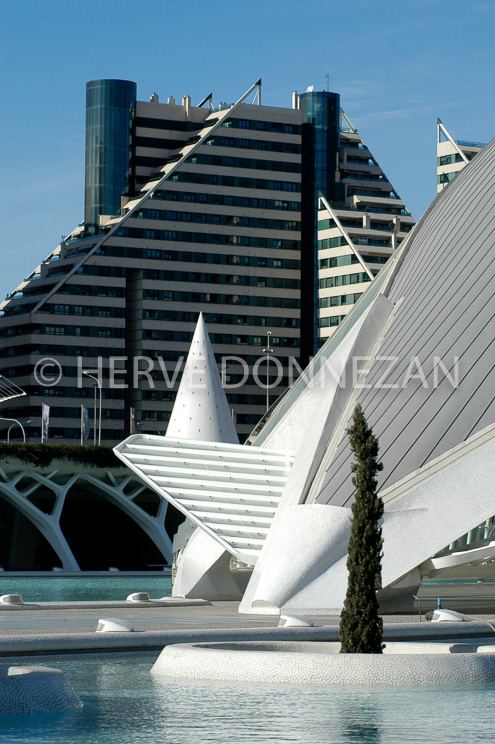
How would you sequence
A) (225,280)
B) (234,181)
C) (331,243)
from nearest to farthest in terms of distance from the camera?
1. (234,181)
2. (331,243)
3. (225,280)

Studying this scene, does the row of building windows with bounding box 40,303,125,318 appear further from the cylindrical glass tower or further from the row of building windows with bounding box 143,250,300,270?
the cylindrical glass tower

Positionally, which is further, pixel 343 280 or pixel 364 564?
pixel 343 280

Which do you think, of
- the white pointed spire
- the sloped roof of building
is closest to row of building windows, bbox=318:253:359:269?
the white pointed spire

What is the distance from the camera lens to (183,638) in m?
18.2

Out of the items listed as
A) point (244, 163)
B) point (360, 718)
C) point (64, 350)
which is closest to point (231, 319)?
point (244, 163)

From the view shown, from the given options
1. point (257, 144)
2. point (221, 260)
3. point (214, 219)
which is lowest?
point (221, 260)

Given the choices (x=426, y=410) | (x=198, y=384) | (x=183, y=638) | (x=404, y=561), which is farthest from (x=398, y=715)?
(x=198, y=384)

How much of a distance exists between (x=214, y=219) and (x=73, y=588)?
9301cm

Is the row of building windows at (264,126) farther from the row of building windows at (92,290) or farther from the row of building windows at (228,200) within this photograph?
the row of building windows at (92,290)

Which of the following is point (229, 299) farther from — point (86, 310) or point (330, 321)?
point (86, 310)

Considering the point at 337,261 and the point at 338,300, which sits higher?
the point at 337,261

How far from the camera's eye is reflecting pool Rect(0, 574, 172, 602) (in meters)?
37.8

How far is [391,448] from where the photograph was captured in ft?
90.9

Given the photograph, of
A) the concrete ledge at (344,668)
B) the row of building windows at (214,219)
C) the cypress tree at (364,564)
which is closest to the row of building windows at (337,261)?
the row of building windows at (214,219)
